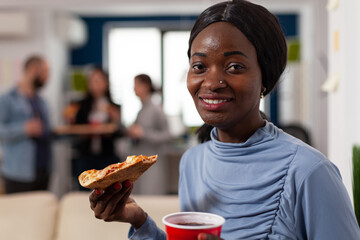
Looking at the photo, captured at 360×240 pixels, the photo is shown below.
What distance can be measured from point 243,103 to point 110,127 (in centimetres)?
314

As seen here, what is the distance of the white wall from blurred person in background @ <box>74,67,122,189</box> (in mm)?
2406

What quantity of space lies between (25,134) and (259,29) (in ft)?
9.48

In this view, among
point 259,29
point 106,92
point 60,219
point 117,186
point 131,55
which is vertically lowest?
point 60,219

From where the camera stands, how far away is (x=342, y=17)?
168cm

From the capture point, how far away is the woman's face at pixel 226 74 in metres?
0.83

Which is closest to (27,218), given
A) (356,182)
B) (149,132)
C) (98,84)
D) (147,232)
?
(147,232)

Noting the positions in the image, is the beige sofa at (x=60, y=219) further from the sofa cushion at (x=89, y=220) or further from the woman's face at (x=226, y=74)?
the woman's face at (x=226, y=74)

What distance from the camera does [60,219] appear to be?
2.03 metres

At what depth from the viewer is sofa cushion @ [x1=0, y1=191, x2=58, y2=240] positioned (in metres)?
1.95

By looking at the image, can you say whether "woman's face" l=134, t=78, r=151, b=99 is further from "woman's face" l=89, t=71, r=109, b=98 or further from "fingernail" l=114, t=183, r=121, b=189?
"fingernail" l=114, t=183, r=121, b=189

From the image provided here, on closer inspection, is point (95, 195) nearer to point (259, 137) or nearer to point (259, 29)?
point (259, 137)

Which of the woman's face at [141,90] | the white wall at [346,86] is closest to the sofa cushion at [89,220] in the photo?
the white wall at [346,86]

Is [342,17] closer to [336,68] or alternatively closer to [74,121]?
[336,68]

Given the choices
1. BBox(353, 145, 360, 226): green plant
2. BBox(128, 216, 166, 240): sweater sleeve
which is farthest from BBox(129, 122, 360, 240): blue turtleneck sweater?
BBox(353, 145, 360, 226): green plant
